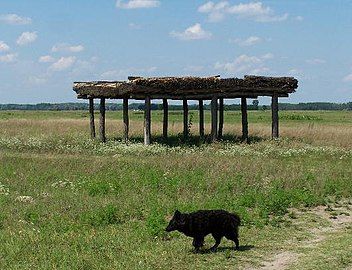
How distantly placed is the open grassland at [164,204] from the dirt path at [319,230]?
0.9 inches

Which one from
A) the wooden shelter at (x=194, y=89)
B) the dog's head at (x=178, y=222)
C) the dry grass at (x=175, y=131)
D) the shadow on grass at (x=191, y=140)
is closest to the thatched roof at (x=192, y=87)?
the wooden shelter at (x=194, y=89)

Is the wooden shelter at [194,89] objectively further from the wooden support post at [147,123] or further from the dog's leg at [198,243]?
the dog's leg at [198,243]

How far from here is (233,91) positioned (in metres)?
29.2

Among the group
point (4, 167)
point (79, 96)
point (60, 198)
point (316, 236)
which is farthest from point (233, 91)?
point (316, 236)

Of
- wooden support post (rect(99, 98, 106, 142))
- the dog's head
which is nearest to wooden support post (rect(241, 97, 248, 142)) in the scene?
wooden support post (rect(99, 98, 106, 142))

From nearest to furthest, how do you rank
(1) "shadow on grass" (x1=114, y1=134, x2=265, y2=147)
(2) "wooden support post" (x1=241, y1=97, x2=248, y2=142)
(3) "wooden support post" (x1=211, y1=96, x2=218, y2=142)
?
(3) "wooden support post" (x1=211, y1=96, x2=218, y2=142)
(1) "shadow on grass" (x1=114, y1=134, x2=265, y2=147)
(2) "wooden support post" (x1=241, y1=97, x2=248, y2=142)

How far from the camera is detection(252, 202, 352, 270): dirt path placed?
9.40 metres

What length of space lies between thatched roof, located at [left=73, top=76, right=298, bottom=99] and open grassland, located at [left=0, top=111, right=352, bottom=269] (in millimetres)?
2865

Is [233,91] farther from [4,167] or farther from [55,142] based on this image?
[4,167]

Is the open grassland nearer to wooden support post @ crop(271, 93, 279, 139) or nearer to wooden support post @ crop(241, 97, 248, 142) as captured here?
wooden support post @ crop(271, 93, 279, 139)

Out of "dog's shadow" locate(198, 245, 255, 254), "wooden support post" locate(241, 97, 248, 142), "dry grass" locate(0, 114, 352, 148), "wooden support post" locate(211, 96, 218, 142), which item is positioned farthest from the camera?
"dry grass" locate(0, 114, 352, 148)

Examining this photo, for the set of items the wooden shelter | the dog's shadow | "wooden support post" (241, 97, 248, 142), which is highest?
the wooden shelter

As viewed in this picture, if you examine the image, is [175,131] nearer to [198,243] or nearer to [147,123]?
[147,123]

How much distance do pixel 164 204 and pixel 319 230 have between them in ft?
12.4
